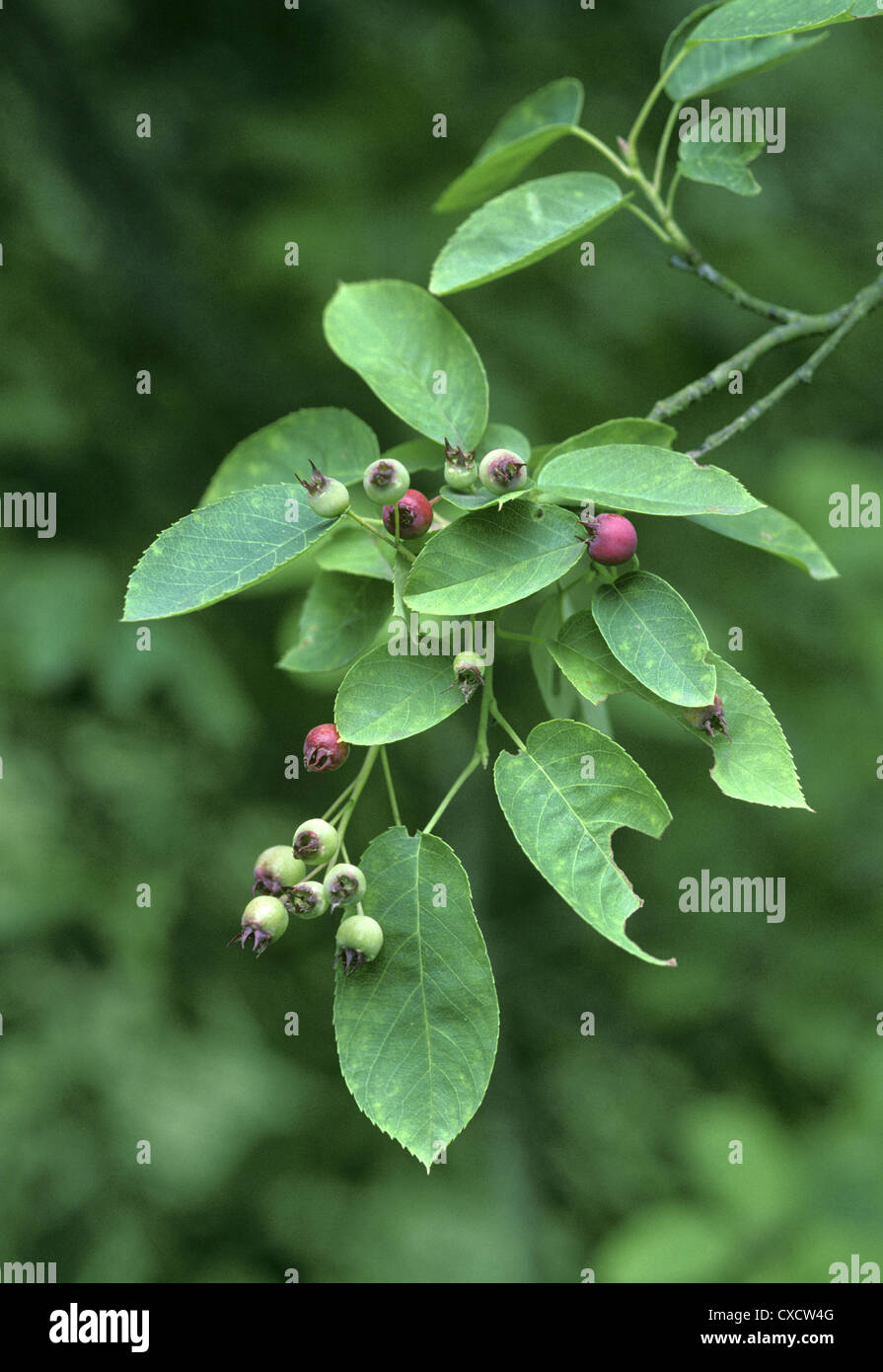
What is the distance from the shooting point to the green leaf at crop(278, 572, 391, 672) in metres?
1.41

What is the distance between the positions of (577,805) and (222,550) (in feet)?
1.48

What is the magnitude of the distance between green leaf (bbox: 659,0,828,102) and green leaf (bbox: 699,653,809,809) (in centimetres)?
98

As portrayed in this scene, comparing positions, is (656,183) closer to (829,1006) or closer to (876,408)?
(876,408)

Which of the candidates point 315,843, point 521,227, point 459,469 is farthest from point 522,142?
point 315,843

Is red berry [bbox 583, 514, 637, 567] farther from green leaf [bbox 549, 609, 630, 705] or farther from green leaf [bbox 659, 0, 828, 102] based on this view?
green leaf [bbox 659, 0, 828, 102]

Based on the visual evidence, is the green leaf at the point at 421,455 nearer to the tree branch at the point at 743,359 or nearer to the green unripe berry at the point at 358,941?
the tree branch at the point at 743,359

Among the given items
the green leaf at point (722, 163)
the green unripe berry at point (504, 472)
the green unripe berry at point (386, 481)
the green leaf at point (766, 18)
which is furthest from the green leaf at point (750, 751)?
the green leaf at point (722, 163)

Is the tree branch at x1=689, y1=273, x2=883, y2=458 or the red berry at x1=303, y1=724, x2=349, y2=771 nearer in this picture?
the red berry at x1=303, y1=724, x2=349, y2=771

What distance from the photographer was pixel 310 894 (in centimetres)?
114

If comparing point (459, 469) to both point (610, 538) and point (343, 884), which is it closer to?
point (610, 538)

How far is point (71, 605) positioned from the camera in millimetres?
2861

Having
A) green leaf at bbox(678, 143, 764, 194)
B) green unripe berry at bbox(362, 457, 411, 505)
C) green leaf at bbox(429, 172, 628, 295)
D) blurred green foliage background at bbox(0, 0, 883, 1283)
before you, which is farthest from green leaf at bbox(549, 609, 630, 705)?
blurred green foliage background at bbox(0, 0, 883, 1283)

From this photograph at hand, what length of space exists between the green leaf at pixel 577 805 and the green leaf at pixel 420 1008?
0.32ft

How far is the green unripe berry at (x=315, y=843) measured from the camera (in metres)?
1.17
